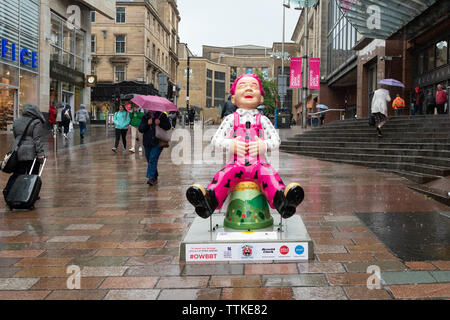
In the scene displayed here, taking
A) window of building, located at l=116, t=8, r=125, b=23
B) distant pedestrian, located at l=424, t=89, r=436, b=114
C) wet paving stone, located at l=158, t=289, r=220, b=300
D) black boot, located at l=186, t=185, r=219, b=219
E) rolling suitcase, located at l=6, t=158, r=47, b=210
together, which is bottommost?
wet paving stone, located at l=158, t=289, r=220, b=300

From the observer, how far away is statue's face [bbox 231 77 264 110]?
14.5 ft

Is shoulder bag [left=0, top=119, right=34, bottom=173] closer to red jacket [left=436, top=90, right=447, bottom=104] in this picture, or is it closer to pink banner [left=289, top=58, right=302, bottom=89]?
red jacket [left=436, top=90, right=447, bottom=104]

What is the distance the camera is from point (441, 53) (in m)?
18.4

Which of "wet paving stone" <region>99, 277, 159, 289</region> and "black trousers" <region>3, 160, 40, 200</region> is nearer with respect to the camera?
"wet paving stone" <region>99, 277, 159, 289</region>

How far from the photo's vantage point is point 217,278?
3.43 meters

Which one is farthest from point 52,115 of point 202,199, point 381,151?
point 202,199

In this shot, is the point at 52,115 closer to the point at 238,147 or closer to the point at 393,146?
the point at 393,146

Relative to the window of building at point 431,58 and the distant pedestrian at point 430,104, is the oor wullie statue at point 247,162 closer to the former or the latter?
the distant pedestrian at point 430,104

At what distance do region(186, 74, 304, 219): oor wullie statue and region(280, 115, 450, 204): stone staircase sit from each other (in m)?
5.63

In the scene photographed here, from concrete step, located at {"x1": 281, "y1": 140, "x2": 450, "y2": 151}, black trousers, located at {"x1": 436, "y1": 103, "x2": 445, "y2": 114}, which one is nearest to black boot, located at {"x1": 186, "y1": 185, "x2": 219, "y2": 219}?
concrete step, located at {"x1": 281, "y1": 140, "x2": 450, "y2": 151}

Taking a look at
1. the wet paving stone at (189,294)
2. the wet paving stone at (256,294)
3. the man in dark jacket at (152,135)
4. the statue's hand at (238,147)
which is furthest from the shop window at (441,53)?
the wet paving stone at (189,294)

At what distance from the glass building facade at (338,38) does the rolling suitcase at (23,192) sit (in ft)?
85.1

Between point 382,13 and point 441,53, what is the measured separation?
3.05m

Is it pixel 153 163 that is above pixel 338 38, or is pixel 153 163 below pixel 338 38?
below
